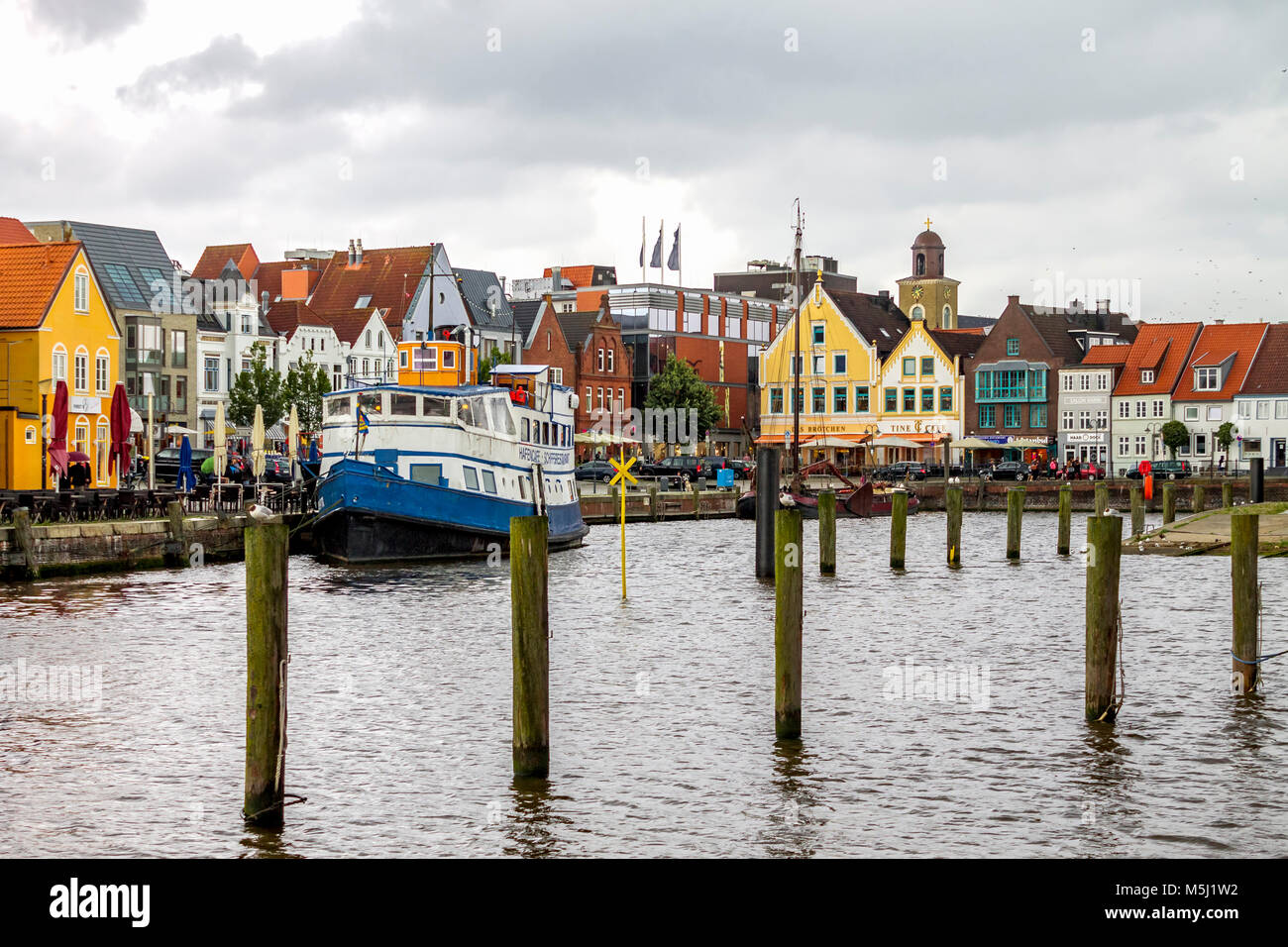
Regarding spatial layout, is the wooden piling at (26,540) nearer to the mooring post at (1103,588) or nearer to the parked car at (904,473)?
the mooring post at (1103,588)

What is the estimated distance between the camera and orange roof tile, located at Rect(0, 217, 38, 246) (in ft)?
296

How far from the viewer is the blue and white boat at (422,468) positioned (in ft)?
147

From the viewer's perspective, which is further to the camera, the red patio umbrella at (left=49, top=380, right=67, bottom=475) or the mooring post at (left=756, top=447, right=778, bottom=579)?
the red patio umbrella at (left=49, top=380, right=67, bottom=475)

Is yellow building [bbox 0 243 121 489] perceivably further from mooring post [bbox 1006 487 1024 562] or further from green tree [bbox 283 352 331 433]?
mooring post [bbox 1006 487 1024 562]

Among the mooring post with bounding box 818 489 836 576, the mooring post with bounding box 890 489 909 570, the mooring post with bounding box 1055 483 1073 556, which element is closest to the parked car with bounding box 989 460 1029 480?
the mooring post with bounding box 1055 483 1073 556

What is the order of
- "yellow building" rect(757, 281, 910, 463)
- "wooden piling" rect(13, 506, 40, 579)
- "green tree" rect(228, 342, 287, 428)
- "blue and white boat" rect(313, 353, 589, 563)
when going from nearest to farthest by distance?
"wooden piling" rect(13, 506, 40, 579)
"blue and white boat" rect(313, 353, 589, 563)
"green tree" rect(228, 342, 287, 428)
"yellow building" rect(757, 281, 910, 463)

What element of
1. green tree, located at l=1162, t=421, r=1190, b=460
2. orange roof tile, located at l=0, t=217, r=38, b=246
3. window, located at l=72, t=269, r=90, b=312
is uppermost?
orange roof tile, located at l=0, t=217, r=38, b=246

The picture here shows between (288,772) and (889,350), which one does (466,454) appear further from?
(889,350)

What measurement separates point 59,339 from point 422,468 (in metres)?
27.7

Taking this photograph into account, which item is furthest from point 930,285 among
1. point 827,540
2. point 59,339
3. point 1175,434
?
point 827,540

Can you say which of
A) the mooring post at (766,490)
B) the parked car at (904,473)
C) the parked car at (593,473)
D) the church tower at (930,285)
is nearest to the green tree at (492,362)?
the parked car at (593,473)

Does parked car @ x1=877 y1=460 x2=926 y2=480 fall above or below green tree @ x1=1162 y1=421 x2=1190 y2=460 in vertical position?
below

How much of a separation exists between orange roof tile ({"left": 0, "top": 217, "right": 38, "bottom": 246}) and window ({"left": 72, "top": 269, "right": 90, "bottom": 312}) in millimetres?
23727
